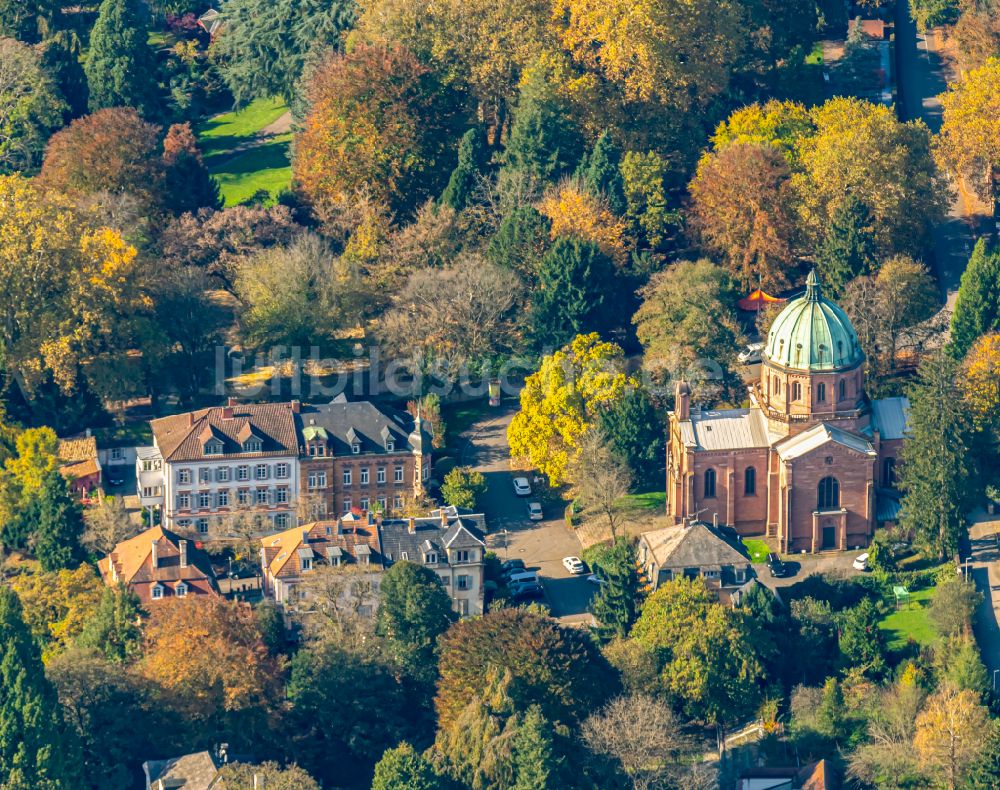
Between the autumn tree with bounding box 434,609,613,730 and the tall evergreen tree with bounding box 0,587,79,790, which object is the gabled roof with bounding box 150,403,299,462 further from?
the tall evergreen tree with bounding box 0,587,79,790

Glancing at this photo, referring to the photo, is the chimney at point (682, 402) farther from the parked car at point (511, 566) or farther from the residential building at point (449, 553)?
the residential building at point (449, 553)

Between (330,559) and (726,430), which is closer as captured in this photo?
(330,559)

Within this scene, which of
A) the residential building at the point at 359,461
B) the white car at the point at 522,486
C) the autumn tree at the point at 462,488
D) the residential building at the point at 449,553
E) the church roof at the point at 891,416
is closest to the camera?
the residential building at the point at 449,553

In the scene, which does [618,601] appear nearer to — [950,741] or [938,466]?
[950,741]

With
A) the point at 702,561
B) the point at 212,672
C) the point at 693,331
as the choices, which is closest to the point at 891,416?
the point at 693,331

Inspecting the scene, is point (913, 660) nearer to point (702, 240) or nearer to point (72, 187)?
point (702, 240)

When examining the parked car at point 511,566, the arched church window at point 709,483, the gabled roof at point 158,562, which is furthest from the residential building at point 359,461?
the arched church window at point 709,483

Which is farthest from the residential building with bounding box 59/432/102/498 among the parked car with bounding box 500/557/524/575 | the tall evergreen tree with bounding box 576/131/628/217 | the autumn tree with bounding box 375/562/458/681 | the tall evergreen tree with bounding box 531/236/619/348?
the tall evergreen tree with bounding box 576/131/628/217
